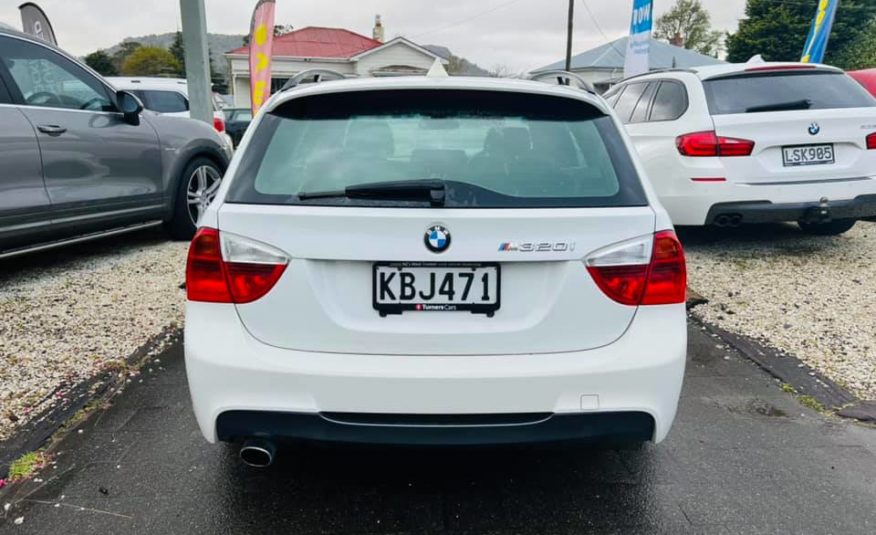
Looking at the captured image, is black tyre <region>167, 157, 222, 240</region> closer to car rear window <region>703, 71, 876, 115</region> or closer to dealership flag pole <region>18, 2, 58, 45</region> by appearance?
car rear window <region>703, 71, 876, 115</region>

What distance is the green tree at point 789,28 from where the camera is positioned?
117 ft

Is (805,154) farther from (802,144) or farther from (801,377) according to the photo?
(801,377)

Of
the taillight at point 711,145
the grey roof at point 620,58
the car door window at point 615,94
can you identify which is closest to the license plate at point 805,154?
the taillight at point 711,145

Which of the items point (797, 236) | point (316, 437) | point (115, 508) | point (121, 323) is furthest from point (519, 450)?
point (797, 236)

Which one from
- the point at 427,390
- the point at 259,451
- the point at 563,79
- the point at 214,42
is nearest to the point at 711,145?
the point at 563,79

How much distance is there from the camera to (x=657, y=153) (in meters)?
5.71

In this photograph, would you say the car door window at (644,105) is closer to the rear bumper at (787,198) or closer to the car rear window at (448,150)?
the rear bumper at (787,198)

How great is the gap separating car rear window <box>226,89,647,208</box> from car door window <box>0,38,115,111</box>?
3.64 m

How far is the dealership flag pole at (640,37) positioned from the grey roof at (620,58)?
1958 centimetres

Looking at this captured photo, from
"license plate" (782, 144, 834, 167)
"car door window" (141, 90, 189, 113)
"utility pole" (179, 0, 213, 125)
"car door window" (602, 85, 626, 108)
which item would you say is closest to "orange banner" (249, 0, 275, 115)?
"utility pole" (179, 0, 213, 125)

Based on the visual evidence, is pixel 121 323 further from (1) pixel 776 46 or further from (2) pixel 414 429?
(1) pixel 776 46

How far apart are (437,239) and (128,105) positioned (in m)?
4.61

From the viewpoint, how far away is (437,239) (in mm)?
1931

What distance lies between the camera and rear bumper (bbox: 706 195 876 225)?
5.18 metres
